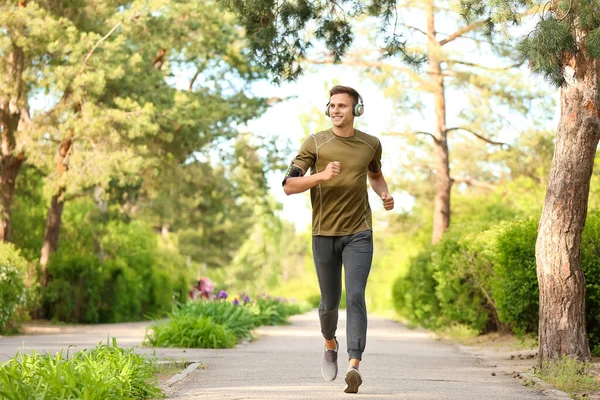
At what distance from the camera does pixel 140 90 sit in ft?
79.2

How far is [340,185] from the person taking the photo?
7625 millimetres

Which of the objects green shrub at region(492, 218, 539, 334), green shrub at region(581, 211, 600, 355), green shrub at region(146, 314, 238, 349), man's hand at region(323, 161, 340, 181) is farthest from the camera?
green shrub at region(146, 314, 238, 349)

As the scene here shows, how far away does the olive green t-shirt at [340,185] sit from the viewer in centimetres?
765

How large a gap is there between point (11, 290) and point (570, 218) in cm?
1215

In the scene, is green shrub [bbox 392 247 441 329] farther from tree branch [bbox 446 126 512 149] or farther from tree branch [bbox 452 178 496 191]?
tree branch [bbox 446 126 512 149]

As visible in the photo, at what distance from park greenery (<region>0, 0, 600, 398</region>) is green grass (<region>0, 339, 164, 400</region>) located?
0.20 ft

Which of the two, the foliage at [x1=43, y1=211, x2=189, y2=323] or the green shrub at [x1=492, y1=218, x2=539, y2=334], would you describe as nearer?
the green shrub at [x1=492, y1=218, x2=539, y2=334]

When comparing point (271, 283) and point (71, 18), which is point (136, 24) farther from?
point (271, 283)

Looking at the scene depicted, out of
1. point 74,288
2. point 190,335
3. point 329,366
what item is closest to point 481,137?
point 74,288

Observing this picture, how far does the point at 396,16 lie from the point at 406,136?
1749 cm

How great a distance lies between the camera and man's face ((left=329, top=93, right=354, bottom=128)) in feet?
25.4

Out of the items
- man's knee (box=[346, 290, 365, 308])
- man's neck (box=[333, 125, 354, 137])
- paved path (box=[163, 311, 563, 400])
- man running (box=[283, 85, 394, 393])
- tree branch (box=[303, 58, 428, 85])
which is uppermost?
tree branch (box=[303, 58, 428, 85])

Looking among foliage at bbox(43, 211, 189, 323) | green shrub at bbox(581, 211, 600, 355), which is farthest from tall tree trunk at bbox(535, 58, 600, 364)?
foliage at bbox(43, 211, 189, 323)

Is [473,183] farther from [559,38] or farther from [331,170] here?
[331,170]
